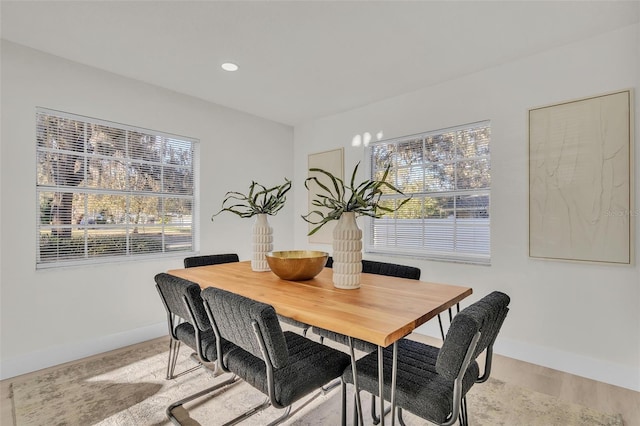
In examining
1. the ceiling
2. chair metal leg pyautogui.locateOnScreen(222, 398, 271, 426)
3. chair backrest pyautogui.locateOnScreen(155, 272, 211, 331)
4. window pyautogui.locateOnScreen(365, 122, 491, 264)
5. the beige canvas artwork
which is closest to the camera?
chair backrest pyautogui.locateOnScreen(155, 272, 211, 331)

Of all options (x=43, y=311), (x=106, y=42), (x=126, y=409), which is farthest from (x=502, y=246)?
(x=43, y=311)

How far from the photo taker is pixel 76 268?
279 centimetres

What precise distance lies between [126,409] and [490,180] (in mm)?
3267

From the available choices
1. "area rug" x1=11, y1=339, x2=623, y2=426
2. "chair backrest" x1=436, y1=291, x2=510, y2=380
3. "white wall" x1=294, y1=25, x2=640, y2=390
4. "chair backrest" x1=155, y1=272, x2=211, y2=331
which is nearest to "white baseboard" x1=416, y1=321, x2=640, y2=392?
"white wall" x1=294, y1=25, x2=640, y2=390

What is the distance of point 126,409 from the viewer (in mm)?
1985

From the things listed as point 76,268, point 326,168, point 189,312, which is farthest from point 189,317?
point 326,168

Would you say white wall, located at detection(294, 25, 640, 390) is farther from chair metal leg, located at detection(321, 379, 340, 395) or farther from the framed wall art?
chair metal leg, located at detection(321, 379, 340, 395)

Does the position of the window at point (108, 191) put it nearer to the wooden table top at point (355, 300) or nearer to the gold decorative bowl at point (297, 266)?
the wooden table top at point (355, 300)

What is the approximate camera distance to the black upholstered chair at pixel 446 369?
3.63 feet

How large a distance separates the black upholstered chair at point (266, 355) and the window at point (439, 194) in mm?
2075

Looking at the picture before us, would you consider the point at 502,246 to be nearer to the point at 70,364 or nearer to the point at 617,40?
the point at 617,40

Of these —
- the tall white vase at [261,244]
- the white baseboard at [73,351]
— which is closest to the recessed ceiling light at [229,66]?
the tall white vase at [261,244]

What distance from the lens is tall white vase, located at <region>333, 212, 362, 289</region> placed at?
167 centimetres

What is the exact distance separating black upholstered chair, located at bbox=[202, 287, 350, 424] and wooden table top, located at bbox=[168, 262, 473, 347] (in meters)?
0.15
